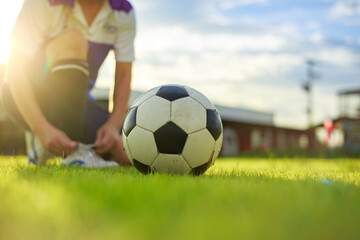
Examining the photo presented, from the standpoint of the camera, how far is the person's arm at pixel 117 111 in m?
3.80

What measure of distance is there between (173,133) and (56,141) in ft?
4.71

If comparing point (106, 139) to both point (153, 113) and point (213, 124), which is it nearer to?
point (153, 113)

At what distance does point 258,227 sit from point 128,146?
1839 mm

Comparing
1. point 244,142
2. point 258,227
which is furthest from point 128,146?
point 244,142

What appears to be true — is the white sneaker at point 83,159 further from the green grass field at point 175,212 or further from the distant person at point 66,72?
the green grass field at point 175,212

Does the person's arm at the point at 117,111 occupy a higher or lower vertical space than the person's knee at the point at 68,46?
lower

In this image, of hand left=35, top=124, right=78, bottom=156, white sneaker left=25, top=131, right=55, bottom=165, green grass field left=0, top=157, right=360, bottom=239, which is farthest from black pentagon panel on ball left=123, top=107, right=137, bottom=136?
white sneaker left=25, top=131, right=55, bottom=165

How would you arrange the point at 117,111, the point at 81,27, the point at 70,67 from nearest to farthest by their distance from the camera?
the point at 70,67, the point at 81,27, the point at 117,111

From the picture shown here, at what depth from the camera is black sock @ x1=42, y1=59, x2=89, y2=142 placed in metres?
3.62

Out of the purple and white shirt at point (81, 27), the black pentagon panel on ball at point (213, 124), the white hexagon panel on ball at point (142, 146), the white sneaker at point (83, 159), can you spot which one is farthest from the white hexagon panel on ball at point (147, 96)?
the purple and white shirt at point (81, 27)

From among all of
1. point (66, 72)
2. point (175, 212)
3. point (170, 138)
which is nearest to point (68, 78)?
point (66, 72)

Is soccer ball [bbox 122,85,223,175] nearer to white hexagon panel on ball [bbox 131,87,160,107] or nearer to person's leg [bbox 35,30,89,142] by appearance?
white hexagon panel on ball [bbox 131,87,160,107]

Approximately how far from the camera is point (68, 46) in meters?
3.58

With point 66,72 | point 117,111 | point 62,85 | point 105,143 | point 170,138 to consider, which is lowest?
point 105,143
